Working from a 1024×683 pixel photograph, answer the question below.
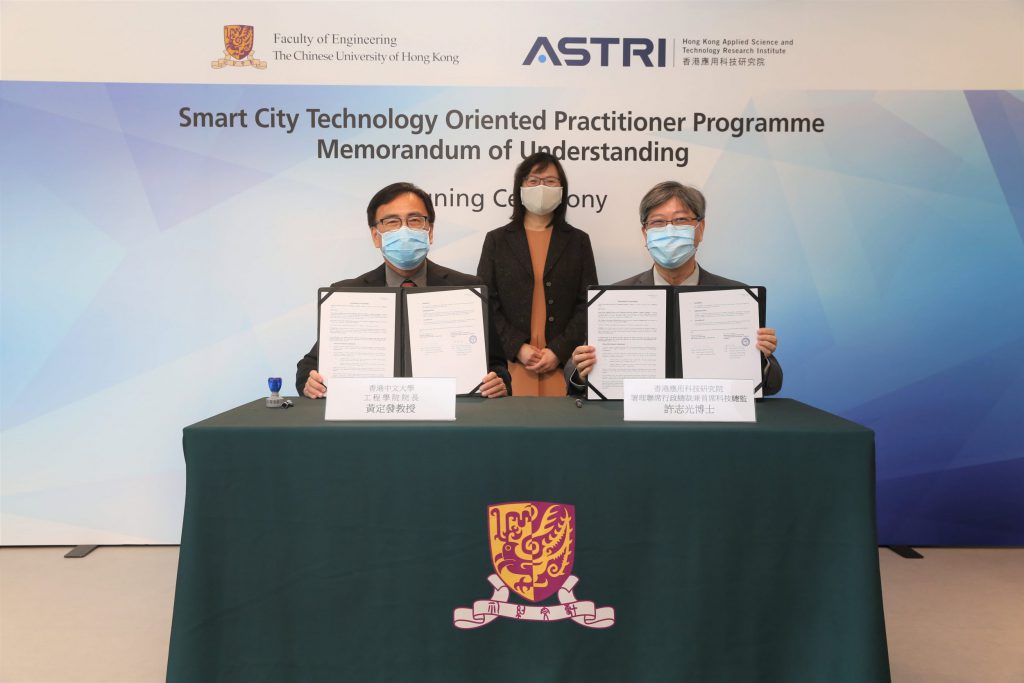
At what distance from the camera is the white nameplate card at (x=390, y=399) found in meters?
1.87

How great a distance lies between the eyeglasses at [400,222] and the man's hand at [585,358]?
→ 81cm

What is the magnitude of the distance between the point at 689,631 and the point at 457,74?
2.89 metres

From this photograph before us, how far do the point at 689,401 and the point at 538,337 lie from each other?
146 cm

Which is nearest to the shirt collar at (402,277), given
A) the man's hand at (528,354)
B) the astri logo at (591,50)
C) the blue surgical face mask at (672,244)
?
the man's hand at (528,354)

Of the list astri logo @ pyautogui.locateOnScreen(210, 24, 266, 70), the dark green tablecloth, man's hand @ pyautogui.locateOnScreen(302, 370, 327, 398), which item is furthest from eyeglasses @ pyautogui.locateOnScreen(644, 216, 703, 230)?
astri logo @ pyautogui.locateOnScreen(210, 24, 266, 70)

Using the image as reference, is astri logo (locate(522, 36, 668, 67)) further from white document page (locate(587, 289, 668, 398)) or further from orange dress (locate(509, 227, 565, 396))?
white document page (locate(587, 289, 668, 398))

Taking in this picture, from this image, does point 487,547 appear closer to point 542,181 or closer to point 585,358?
point 585,358

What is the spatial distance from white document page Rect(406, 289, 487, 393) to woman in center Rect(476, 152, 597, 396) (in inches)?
35.6

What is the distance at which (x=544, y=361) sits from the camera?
3.08 metres

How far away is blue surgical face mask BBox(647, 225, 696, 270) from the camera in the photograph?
244 centimetres

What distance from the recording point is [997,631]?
2.65 metres

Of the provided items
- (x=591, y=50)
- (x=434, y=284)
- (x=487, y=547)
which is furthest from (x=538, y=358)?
(x=591, y=50)

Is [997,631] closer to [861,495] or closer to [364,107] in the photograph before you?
[861,495]

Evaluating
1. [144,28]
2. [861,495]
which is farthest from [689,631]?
[144,28]
